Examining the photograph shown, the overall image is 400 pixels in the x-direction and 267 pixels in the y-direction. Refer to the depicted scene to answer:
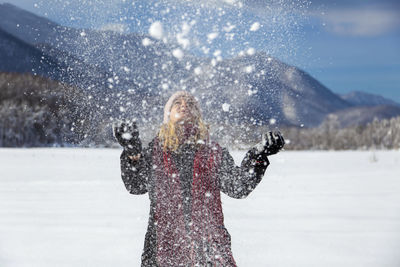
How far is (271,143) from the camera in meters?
1.92

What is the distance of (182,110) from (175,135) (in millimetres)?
131

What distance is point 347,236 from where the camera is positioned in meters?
4.54

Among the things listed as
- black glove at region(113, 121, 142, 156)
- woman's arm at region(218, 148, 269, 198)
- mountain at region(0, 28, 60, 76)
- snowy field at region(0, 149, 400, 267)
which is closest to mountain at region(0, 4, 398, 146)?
woman's arm at region(218, 148, 269, 198)

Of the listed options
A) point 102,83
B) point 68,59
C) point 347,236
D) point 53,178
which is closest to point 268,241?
point 347,236

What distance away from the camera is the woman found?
6.16 ft

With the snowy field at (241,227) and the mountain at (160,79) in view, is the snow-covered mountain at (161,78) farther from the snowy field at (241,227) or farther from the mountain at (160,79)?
the snowy field at (241,227)

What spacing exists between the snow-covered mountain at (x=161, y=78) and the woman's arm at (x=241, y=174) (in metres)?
0.49

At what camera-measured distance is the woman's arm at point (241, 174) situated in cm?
197

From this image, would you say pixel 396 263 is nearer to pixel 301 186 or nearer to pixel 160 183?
pixel 160 183

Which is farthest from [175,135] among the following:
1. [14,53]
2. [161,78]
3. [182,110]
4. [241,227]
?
[14,53]

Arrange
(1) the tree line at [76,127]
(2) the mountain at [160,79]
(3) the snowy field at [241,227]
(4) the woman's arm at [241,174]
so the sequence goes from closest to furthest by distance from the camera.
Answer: (4) the woman's arm at [241,174] → (2) the mountain at [160,79] → (1) the tree line at [76,127] → (3) the snowy field at [241,227]

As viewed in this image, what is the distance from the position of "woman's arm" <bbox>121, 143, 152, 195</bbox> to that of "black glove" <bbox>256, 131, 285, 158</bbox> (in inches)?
19.6

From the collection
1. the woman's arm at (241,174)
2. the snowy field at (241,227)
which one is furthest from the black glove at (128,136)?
the snowy field at (241,227)

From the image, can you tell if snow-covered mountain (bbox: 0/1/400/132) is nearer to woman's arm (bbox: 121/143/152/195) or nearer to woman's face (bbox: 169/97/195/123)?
woman's face (bbox: 169/97/195/123)
